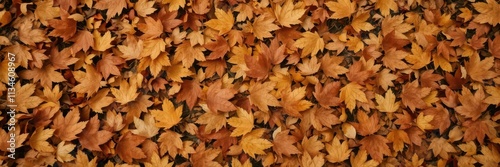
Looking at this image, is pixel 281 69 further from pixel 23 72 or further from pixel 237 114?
pixel 23 72

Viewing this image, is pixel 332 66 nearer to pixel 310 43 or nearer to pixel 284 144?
pixel 310 43

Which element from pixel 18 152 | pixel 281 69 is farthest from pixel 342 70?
pixel 18 152

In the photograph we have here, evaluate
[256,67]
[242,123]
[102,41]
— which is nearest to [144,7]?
[102,41]

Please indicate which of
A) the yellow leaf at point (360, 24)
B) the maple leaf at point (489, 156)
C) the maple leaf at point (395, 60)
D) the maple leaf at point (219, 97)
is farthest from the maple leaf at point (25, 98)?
the maple leaf at point (489, 156)

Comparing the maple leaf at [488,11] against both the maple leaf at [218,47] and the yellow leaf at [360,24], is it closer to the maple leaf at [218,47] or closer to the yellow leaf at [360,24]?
the yellow leaf at [360,24]

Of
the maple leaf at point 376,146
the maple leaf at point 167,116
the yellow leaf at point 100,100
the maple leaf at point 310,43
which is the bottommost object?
the maple leaf at point 376,146

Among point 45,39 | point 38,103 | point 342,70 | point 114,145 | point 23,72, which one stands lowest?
point 114,145

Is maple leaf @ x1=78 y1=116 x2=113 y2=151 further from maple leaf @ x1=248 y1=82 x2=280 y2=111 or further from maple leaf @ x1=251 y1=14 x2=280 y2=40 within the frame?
maple leaf @ x1=251 y1=14 x2=280 y2=40
